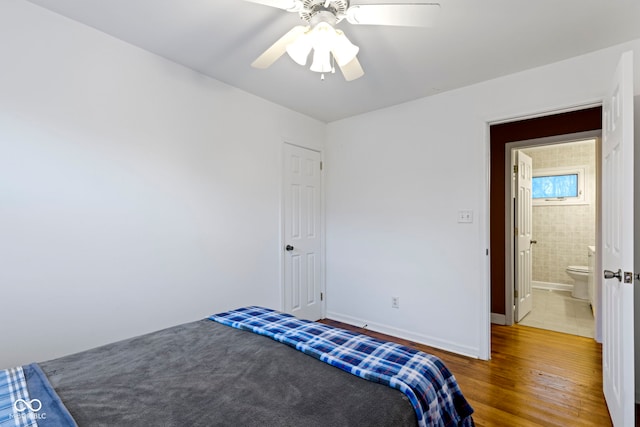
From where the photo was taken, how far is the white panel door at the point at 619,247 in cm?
154

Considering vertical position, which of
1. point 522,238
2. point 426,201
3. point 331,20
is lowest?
point 522,238

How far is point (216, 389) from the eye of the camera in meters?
1.13

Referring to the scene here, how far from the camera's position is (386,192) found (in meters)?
3.33

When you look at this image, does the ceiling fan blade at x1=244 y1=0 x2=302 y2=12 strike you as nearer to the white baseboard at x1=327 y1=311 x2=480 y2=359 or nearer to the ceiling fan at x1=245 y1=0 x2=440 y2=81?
the ceiling fan at x1=245 y1=0 x2=440 y2=81

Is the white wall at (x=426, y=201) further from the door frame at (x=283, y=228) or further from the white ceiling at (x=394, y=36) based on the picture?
the white ceiling at (x=394, y=36)

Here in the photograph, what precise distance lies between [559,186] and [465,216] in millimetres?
3615

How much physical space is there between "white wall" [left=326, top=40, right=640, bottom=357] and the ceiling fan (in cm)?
156

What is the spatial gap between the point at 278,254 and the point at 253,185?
29.9 inches

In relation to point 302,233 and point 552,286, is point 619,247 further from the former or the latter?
point 552,286

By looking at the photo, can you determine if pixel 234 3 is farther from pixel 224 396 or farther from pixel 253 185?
pixel 224 396

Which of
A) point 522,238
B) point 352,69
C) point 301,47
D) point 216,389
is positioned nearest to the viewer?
point 216,389

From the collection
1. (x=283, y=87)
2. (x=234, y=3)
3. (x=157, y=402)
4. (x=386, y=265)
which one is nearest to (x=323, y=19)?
(x=234, y=3)

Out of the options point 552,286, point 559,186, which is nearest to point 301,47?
point 559,186

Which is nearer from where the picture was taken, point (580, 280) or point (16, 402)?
point (16, 402)
